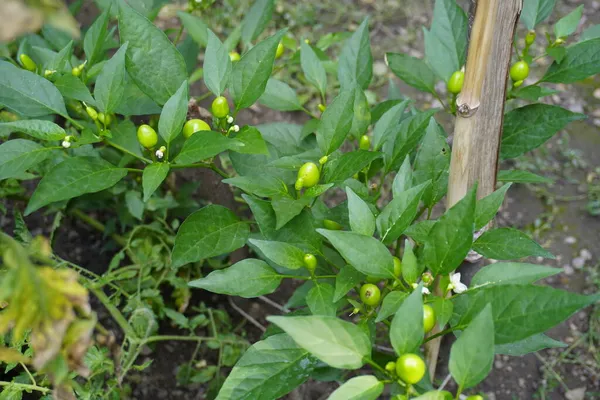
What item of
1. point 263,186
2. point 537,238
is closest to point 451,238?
point 263,186

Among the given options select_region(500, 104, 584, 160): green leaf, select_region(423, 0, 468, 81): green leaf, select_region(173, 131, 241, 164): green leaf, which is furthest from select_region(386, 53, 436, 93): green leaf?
select_region(173, 131, 241, 164): green leaf

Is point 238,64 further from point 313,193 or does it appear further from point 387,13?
point 387,13

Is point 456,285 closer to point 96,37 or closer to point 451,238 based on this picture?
point 451,238

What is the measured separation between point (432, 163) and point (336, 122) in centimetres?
19

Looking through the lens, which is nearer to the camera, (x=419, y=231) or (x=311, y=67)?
(x=419, y=231)

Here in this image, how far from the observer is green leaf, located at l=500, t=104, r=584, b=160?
1.22 meters

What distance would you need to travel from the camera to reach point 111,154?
4.98ft

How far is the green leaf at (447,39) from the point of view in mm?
1247

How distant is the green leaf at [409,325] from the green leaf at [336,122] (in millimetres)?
355

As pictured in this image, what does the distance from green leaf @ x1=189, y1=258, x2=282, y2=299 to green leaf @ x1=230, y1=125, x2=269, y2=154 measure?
0.57 ft

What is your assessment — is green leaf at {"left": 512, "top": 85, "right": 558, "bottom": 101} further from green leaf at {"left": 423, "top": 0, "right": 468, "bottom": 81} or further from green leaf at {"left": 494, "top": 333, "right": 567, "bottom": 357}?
green leaf at {"left": 494, "top": 333, "right": 567, "bottom": 357}

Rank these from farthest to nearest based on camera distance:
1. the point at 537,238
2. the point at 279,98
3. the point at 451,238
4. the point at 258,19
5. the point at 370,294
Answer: the point at 537,238
the point at 258,19
the point at 279,98
the point at 370,294
the point at 451,238

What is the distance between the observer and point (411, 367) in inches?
30.4

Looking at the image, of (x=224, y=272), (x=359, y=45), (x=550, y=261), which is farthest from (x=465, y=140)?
(x=550, y=261)
